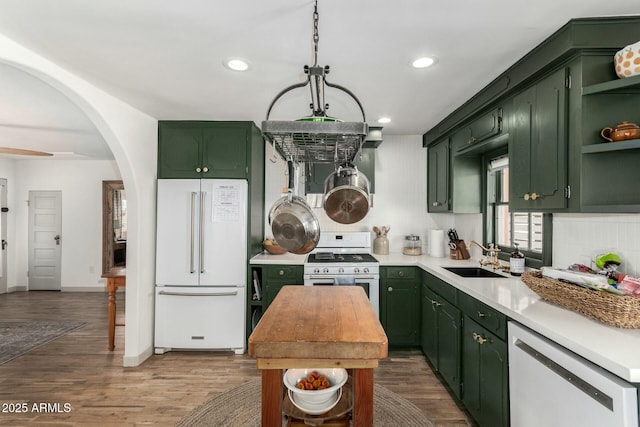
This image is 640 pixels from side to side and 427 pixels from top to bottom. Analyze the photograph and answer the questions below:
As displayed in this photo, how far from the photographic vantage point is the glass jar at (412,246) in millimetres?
3756

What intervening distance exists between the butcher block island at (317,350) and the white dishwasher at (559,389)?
0.71m

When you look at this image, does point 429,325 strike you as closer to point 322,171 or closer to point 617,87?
point 322,171

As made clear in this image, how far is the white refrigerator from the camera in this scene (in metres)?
3.18

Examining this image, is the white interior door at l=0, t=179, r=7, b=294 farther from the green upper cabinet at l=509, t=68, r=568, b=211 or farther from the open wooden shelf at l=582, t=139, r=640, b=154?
the open wooden shelf at l=582, t=139, r=640, b=154

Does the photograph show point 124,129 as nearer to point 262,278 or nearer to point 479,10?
point 262,278

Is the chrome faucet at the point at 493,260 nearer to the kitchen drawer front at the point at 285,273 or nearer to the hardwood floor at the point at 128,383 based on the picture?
the hardwood floor at the point at 128,383

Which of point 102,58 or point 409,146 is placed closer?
point 102,58

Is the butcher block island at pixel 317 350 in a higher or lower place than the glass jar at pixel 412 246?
lower

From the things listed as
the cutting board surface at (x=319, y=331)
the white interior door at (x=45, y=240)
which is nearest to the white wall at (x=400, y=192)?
the cutting board surface at (x=319, y=331)

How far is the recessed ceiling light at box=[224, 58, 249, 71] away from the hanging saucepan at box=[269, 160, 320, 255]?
1.03 m

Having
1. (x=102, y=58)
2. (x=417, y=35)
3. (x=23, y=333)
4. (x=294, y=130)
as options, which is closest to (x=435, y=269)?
(x=417, y=35)

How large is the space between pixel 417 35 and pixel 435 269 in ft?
6.36

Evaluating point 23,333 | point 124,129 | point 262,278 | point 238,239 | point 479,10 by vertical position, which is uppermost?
point 479,10

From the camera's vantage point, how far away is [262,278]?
3.27 metres
